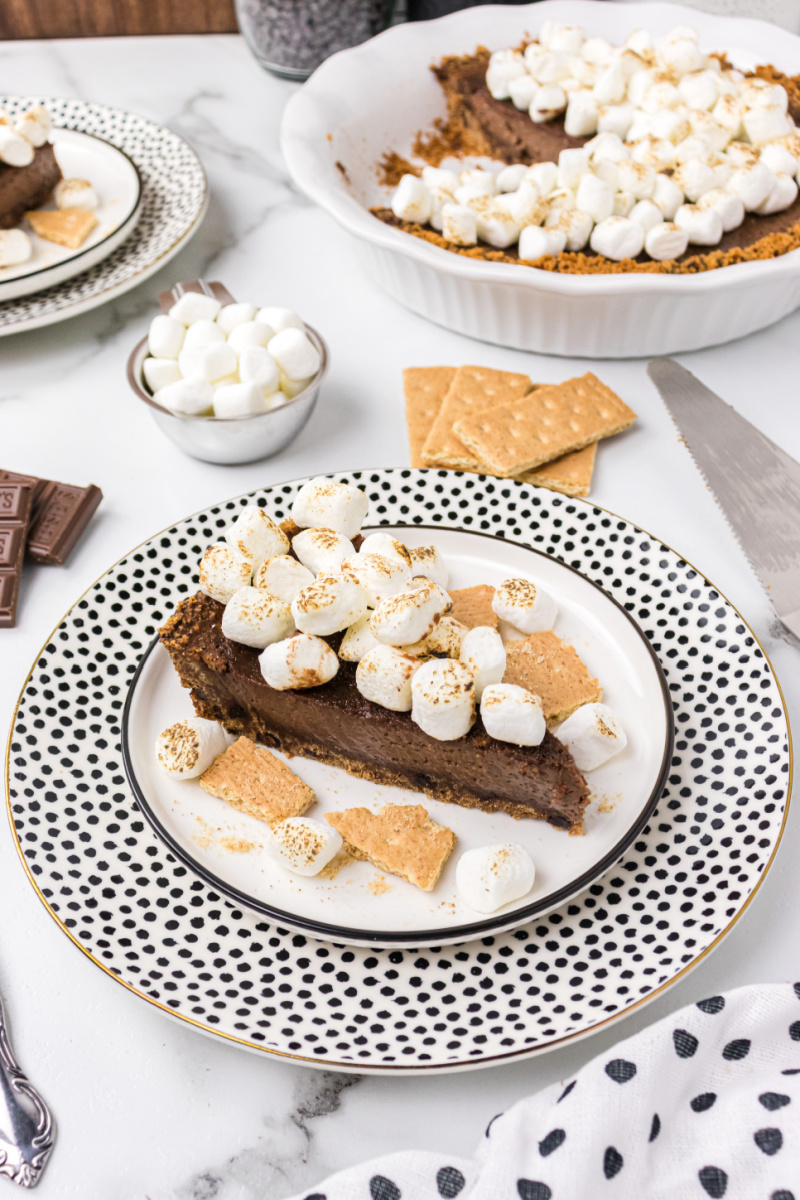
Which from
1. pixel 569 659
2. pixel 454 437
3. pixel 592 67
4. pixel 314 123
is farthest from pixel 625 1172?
pixel 592 67

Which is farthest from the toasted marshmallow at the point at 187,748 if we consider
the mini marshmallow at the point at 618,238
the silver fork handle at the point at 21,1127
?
the mini marshmallow at the point at 618,238

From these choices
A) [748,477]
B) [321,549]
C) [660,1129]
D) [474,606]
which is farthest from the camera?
[748,477]

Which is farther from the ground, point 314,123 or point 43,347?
point 314,123

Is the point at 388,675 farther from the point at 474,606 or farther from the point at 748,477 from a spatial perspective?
the point at 748,477

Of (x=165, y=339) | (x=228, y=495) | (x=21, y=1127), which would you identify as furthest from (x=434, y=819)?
(x=165, y=339)

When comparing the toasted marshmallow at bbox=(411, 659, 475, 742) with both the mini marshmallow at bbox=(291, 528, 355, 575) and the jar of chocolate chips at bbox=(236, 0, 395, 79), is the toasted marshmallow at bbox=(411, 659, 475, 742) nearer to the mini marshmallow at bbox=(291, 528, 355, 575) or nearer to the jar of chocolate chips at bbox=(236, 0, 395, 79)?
the mini marshmallow at bbox=(291, 528, 355, 575)

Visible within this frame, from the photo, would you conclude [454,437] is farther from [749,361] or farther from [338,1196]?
[338,1196]

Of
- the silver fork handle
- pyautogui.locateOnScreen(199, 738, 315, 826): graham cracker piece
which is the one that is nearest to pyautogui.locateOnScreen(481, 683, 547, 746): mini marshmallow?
pyautogui.locateOnScreen(199, 738, 315, 826): graham cracker piece
